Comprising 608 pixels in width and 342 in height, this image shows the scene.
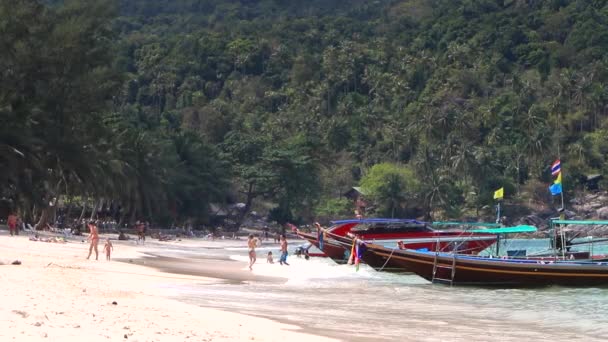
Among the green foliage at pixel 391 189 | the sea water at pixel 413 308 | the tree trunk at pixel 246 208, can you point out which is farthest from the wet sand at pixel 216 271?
the green foliage at pixel 391 189

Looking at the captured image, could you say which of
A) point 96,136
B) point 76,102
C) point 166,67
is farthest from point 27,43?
point 166,67

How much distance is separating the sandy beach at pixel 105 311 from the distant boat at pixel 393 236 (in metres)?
13.2

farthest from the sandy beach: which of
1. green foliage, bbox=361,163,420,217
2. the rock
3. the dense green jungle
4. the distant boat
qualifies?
the rock

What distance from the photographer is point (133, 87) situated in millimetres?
154875

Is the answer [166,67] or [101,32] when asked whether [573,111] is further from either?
[101,32]

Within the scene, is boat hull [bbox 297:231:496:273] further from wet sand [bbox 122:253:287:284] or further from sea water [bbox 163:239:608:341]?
wet sand [bbox 122:253:287:284]

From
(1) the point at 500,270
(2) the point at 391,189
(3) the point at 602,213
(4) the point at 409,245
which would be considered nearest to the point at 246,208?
(2) the point at 391,189

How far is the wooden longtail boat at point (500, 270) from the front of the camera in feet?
95.6

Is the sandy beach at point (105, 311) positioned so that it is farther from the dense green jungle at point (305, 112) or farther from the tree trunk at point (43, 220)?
the tree trunk at point (43, 220)

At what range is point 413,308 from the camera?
76.9 ft

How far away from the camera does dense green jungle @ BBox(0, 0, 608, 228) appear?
5053 centimetres

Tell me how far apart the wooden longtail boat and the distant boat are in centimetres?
631

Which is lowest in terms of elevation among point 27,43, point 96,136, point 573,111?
point 96,136

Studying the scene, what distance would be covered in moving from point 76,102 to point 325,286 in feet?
85.7
